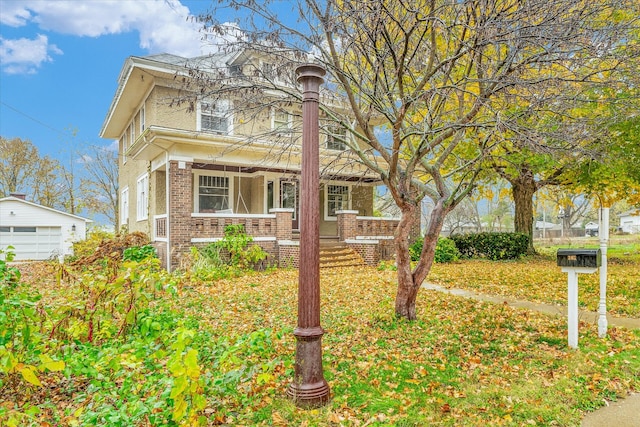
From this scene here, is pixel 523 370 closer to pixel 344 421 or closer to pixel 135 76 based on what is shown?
pixel 344 421

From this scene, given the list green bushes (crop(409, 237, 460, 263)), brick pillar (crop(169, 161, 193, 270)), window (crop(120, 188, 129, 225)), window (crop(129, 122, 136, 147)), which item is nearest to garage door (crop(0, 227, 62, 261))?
window (crop(120, 188, 129, 225))

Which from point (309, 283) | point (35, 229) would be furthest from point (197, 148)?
point (35, 229)

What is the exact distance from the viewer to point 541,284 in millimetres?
9117

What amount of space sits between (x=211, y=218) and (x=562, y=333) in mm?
9478

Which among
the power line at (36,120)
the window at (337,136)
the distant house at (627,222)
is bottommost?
the distant house at (627,222)

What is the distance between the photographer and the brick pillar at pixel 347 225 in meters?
13.8

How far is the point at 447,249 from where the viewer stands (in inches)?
552

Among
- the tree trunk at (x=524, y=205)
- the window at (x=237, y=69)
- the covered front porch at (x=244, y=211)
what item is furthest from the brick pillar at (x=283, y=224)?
the tree trunk at (x=524, y=205)

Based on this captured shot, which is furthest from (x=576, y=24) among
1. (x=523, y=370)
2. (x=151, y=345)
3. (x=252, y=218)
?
(x=252, y=218)

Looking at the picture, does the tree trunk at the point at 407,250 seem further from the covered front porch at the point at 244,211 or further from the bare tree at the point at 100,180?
the bare tree at the point at 100,180

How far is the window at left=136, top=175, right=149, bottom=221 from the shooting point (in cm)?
1483

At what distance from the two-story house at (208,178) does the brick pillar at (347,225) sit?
0.12 ft

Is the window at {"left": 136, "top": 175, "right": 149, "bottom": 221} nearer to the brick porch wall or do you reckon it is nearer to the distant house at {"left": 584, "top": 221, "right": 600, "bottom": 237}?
the brick porch wall

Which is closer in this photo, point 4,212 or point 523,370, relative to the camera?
point 523,370
